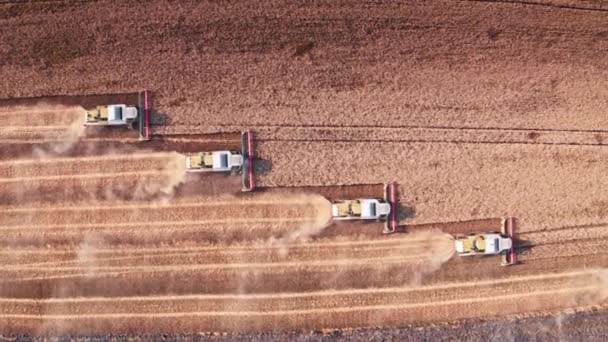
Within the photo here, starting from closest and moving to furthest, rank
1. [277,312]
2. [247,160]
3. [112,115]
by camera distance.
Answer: [112,115] → [277,312] → [247,160]

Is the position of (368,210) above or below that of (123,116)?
below

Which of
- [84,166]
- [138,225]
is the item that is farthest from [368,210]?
[84,166]

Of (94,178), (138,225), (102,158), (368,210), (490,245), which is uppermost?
(102,158)

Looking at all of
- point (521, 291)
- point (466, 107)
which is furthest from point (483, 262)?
point (466, 107)

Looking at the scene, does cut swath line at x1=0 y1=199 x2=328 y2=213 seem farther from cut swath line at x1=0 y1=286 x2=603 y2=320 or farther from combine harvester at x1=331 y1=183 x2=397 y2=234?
cut swath line at x1=0 y1=286 x2=603 y2=320

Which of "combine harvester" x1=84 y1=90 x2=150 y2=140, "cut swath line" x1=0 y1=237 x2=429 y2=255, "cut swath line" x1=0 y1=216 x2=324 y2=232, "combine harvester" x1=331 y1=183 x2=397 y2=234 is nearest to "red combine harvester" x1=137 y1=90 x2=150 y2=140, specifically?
"combine harvester" x1=84 y1=90 x2=150 y2=140

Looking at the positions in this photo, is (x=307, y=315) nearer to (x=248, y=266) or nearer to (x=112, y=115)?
(x=248, y=266)

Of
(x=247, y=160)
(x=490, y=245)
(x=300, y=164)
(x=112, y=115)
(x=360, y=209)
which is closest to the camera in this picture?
(x=112, y=115)
